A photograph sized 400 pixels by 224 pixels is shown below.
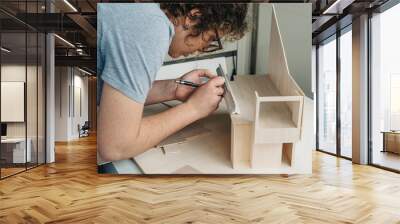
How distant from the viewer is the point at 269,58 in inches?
228

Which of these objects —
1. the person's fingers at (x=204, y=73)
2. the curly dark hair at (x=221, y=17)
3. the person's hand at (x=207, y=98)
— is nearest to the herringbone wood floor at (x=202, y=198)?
the person's hand at (x=207, y=98)

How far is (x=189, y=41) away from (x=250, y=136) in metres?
1.75

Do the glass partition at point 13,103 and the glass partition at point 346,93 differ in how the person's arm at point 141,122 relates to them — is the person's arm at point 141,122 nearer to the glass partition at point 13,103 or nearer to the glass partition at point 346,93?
the glass partition at point 13,103

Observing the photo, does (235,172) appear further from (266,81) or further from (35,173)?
(35,173)

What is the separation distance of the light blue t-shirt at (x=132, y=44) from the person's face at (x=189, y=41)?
4.3 inches

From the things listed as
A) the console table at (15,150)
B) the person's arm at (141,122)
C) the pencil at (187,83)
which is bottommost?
the console table at (15,150)

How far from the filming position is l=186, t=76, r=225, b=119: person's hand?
5.67 meters

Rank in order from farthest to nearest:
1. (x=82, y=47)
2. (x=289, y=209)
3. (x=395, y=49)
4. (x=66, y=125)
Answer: (x=66, y=125) → (x=82, y=47) → (x=395, y=49) → (x=289, y=209)

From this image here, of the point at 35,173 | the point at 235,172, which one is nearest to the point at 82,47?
the point at 35,173

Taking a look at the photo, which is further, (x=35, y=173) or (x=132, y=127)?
(x=35, y=173)

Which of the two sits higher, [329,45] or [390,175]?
[329,45]

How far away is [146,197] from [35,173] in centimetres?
287

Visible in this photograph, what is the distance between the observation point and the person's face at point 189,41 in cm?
582

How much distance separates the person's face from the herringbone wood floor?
79.3 inches
